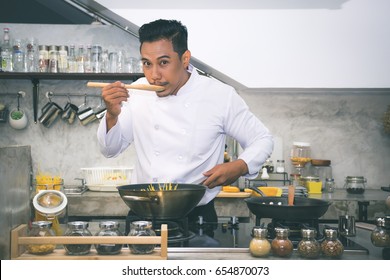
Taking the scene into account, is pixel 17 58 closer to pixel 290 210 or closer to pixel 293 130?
pixel 293 130

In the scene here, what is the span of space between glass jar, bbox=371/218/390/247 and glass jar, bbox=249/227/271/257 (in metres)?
0.38

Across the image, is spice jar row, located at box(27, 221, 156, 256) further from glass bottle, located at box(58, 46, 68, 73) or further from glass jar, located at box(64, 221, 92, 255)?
glass bottle, located at box(58, 46, 68, 73)

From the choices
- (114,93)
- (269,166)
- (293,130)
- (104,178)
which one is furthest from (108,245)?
(293,130)

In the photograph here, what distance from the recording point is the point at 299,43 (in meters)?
3.61

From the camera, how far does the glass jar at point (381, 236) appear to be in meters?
1.54

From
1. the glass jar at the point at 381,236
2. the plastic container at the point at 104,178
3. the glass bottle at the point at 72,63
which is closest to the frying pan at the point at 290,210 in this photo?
the glass jar at the point at 381,236

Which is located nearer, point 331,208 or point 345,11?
point 331,208

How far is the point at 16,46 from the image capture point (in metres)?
3.60

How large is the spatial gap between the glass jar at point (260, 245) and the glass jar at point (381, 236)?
1.25ft

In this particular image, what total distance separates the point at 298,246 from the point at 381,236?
302 mm

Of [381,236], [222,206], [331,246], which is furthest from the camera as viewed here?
[222,206]
